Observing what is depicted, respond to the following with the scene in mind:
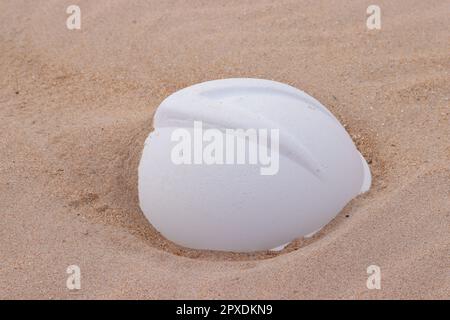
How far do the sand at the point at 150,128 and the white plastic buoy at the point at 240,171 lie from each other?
0.30 feet

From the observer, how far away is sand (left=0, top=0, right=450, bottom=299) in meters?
2.68

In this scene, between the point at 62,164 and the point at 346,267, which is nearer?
the point at 346,267

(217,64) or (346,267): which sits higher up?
(217,64)

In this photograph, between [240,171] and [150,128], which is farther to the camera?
[150,128]

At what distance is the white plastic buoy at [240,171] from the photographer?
2.66 m

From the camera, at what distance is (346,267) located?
268 cm

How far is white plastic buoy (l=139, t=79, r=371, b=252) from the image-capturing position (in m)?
2.66

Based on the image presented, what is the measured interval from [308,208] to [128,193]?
0.79m

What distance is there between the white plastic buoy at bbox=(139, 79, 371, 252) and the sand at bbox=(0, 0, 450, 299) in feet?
0.30

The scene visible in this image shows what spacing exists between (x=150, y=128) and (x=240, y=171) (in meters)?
0.62

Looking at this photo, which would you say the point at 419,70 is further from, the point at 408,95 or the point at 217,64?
the point at 217,64

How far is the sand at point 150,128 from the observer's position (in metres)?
2.68

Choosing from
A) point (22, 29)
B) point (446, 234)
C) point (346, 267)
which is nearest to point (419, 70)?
point (446, 234)

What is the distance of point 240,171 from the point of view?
2.65 m
